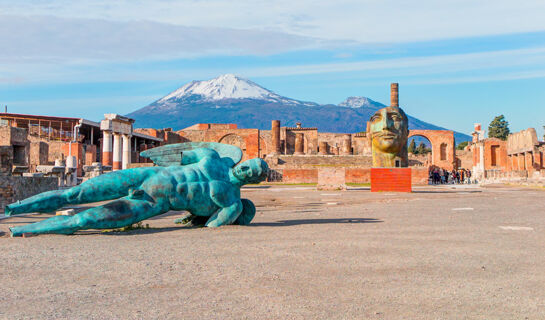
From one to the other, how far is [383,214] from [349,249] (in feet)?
16.0

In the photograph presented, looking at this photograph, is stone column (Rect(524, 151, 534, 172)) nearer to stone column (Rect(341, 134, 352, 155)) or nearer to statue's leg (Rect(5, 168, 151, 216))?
stone column (Rect(341, 134, 352, 155))

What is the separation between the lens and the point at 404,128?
24.4 metres

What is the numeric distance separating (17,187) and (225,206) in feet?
21.5

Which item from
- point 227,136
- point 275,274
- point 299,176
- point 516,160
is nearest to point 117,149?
point 299,176

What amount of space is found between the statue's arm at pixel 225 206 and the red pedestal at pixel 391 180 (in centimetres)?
1456

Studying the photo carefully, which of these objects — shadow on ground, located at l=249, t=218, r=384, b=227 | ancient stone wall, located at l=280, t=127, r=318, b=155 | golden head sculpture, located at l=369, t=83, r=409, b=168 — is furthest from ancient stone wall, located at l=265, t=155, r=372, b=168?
shadow on ground, located at l=249, t=218, r=384, b=227

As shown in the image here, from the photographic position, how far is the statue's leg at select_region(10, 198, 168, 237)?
21.2 ft

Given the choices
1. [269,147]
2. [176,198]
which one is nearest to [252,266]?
[176,198]

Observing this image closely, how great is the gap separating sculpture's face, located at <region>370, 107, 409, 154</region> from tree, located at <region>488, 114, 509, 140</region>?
215 feet

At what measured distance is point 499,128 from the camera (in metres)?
83.8

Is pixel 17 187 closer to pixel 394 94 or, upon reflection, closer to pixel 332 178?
pixel 332 178

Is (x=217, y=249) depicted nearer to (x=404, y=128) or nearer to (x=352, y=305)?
(x=352, y=305)

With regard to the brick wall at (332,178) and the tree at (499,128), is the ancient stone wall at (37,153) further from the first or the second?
the tree at (499,128)

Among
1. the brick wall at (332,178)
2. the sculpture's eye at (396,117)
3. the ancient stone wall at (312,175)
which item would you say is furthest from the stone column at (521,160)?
the brick wall at (332,178)
